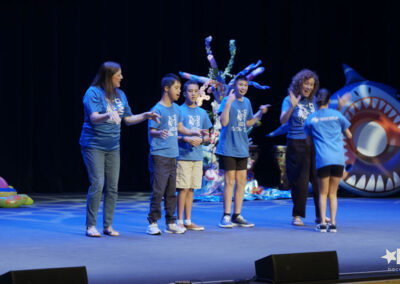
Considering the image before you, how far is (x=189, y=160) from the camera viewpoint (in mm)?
4977

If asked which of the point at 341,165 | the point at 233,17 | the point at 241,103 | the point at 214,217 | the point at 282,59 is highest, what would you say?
the point at 233,17

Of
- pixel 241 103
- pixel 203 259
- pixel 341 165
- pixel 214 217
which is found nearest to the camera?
pixel 203 259

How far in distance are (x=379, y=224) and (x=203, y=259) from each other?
229 centimetres

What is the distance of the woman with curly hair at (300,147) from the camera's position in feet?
17.3

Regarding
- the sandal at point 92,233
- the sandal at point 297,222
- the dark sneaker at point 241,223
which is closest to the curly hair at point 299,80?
the sandal at point 297,222

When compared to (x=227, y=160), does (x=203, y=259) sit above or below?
below

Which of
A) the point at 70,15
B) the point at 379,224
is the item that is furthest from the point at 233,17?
the point at 379,224

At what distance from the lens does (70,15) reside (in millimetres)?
8305

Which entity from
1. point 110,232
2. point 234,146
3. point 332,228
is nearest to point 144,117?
point 110,232

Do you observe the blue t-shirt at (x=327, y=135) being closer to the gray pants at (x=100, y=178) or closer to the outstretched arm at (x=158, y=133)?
the outstretched arm at (x=158, y=133)

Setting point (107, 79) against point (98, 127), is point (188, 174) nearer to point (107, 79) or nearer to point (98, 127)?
point (98, 127)

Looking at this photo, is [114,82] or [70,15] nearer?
[114,82]

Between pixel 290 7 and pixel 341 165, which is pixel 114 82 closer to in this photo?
pixel 341 165

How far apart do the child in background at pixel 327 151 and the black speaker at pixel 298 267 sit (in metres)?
2.16
